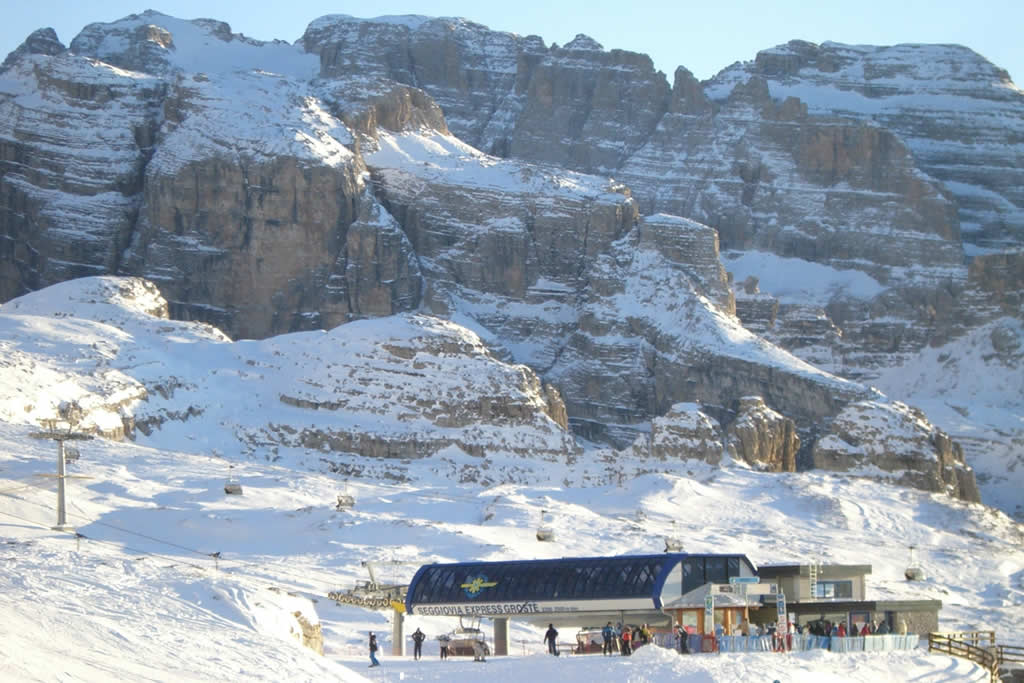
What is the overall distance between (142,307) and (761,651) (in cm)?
11904

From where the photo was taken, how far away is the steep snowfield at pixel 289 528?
60750 mm

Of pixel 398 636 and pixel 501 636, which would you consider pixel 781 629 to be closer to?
pixel 501 636

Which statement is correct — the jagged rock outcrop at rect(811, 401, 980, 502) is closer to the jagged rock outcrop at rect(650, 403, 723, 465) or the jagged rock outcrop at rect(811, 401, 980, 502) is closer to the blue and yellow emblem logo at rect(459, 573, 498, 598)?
the jagged rock outcrop at rect(650, 403, 723, 465)

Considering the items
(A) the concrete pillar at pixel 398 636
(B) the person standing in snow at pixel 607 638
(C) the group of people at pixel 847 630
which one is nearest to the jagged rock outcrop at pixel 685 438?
(C) the group of people at pixel 847 630

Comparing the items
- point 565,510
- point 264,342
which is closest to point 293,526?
point 565,510

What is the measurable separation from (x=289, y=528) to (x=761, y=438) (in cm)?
8412

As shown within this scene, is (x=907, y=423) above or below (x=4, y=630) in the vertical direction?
below

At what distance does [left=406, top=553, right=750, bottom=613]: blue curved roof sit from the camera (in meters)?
76.7

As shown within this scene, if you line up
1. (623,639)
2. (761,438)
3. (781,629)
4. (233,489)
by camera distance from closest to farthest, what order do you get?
(623,639) → (781,629) → (233,489) → (761,438)

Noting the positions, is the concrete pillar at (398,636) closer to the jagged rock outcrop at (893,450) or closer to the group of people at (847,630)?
the group of people at (847,630)

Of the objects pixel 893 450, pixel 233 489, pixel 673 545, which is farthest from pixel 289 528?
pixel 893 450

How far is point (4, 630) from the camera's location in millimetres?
53344

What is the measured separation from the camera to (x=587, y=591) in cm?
7750

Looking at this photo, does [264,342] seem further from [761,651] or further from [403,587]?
[761,651]
